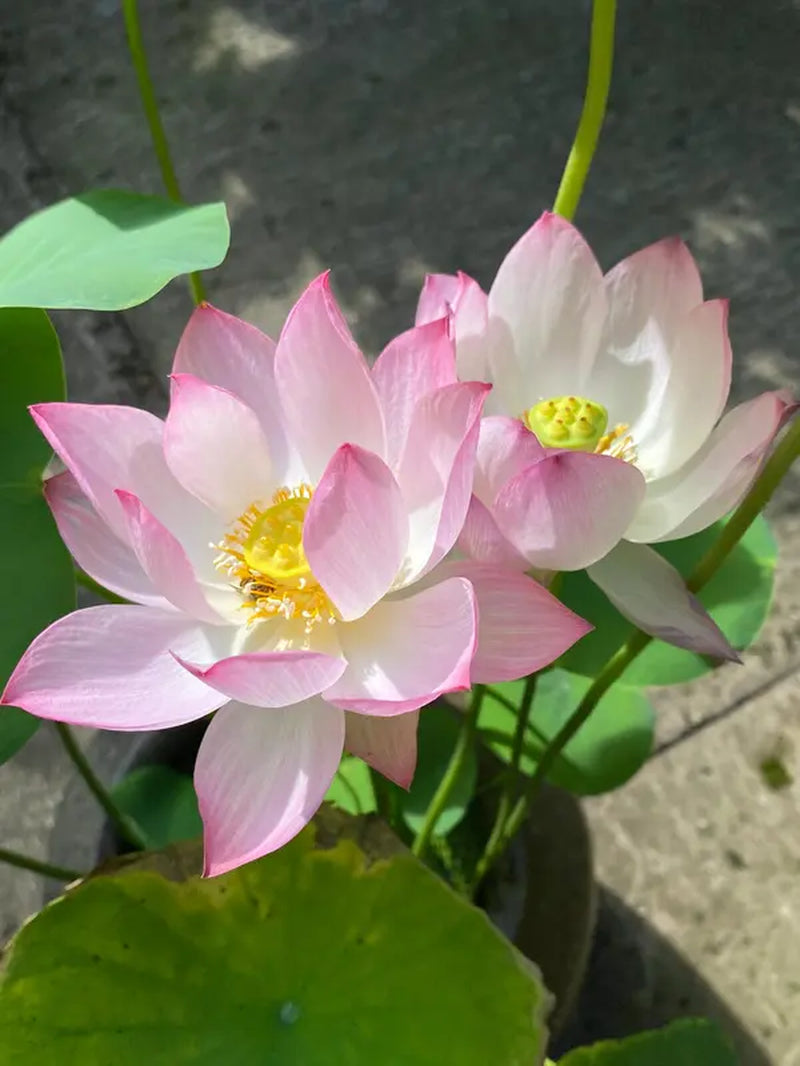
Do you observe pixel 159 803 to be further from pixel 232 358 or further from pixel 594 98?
pixel 594 98

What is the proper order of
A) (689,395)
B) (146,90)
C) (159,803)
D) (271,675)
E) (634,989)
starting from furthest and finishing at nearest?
(634,989) < (159,803) < (146,90) < (689,395) < (271,675)

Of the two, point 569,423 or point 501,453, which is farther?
point 569,423

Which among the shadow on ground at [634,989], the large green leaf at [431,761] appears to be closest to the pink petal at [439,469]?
the large green leaf at [431,761]

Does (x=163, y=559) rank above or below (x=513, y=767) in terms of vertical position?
above

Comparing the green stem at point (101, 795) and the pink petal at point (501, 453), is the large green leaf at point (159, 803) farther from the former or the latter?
the pink petal at point (501, 453)

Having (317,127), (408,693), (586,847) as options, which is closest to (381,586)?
(408,693)

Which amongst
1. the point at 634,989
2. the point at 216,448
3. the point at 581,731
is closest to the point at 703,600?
the point at 581,731
